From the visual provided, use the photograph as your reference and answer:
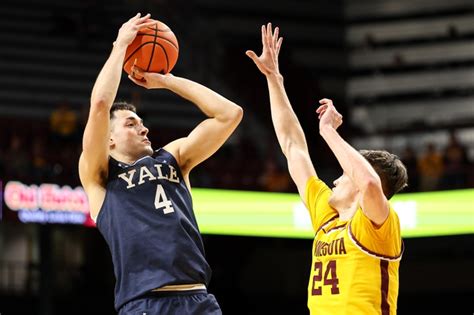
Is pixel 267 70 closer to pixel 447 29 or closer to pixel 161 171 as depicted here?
pixel 161 171

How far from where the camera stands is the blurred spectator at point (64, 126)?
14227 millimetres

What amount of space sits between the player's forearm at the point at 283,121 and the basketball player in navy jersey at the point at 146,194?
0.64 meters

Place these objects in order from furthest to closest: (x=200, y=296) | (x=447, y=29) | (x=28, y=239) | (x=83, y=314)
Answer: (x=447, y=29)
(x=28, y=239)
(x=83, y=314)
(x=200, y=296)

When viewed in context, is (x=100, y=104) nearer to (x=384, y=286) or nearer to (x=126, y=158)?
(x=126, y=158)

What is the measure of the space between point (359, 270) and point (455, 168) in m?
9.71

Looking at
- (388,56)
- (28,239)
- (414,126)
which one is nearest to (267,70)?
(28,239)

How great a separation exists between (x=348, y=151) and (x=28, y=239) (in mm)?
12361

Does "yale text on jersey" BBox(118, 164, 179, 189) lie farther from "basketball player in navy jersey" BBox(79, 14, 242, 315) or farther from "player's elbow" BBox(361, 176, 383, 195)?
"player's elbow" BBox(361, 176, 383, 195)

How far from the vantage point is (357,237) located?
4242 mm

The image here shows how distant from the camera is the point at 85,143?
424 centimetres

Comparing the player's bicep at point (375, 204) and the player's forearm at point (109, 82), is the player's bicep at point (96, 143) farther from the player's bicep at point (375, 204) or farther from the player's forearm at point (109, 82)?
the player's bicep at point (375, 204)

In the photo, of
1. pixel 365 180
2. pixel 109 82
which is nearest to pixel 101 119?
pixel 109 82

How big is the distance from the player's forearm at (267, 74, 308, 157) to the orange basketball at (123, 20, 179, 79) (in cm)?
70

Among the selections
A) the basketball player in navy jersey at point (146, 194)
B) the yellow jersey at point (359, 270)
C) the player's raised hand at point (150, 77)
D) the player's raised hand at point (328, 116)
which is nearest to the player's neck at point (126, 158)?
the basketball player in navy jersey at point (146, 194)
